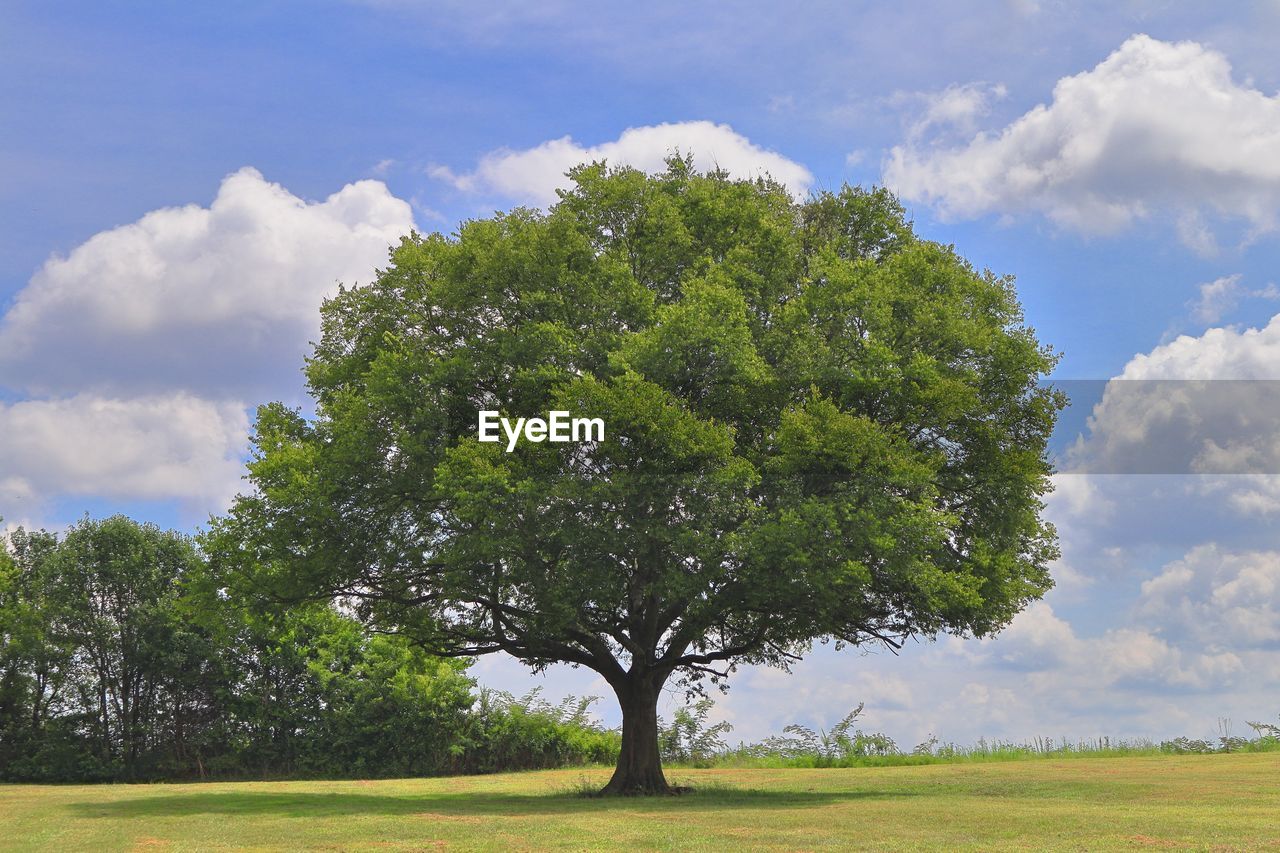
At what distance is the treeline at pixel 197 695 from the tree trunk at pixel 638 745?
1491 cm

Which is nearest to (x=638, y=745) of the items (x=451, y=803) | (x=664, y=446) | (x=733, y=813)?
(x=451, y=803)

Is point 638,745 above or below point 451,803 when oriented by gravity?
above

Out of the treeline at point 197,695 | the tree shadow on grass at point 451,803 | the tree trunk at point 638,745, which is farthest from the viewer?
the treeline at point 197,695

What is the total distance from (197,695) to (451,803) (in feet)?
81.2

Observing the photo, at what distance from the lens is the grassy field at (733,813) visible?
63.6 ft

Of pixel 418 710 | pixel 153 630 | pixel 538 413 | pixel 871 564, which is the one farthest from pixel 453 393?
pixel 153 630

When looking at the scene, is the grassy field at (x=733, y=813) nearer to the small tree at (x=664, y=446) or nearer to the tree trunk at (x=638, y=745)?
the tree trunk at (x=638, y=745)

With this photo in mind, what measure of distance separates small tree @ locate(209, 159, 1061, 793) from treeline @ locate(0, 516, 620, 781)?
13.8 metres

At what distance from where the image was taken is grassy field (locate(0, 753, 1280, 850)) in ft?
63.6

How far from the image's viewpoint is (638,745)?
3117cm

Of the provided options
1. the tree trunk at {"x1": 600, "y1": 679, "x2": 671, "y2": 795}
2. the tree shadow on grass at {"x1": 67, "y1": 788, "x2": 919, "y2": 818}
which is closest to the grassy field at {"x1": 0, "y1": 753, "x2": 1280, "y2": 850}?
the tree shadow on grass at {"x1": 67, "y1": 788, "x2": 919, "y2": 818}

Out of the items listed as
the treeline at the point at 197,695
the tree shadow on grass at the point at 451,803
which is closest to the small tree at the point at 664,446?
the tree shadow on grass at the point at 451,803

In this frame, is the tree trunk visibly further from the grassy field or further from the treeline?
the treeline

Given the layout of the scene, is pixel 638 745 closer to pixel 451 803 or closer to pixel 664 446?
pixel 451 803
